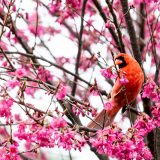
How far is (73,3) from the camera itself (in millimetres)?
5016

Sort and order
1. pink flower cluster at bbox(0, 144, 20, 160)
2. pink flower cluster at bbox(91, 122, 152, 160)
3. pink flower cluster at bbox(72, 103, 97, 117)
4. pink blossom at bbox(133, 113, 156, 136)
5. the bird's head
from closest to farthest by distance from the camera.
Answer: pink flower cluster at bbox(0, 144, 20, 160) → pink flower cluster at bbox(91, 122, 152, 160) → pink blossom at bbox(133, 113, 156, 136) → pink flower cluster at bbox(72, 103, 97, 117) → the bird's head

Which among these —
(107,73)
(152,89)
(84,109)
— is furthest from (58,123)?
(152,89)

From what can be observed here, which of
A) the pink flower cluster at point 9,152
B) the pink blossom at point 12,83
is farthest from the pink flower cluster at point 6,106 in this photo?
the pink flower cluster at point 9,152

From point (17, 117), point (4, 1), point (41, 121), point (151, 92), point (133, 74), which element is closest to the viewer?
point (41, 121)

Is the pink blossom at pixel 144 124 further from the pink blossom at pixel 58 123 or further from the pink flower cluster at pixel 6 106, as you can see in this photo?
the pink flower cluster at pixel 6 106

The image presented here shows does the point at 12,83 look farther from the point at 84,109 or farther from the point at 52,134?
the point at 84,109

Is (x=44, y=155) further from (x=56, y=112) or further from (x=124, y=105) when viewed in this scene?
(x=56, y=112)

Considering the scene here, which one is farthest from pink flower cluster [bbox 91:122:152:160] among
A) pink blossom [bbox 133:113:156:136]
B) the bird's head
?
the bird's head

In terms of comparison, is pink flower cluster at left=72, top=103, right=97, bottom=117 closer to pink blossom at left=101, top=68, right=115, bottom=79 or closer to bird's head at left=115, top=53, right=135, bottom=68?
pink blossom at left=101, top=68, right=115, bottom=79

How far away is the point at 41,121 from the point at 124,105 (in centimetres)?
204

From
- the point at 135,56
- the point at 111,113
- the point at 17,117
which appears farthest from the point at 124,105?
the point at 17,117

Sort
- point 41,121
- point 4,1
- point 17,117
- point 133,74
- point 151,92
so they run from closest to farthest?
point 41,121 → point 151,92 → point 4,1 → point 133,74 → point 17,117

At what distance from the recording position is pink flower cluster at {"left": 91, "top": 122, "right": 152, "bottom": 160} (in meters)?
3.40

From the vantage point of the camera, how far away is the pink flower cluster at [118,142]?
3398 mm
